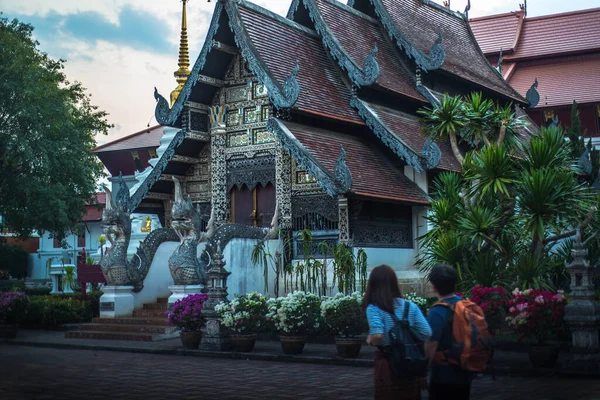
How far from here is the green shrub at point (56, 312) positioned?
1964cm

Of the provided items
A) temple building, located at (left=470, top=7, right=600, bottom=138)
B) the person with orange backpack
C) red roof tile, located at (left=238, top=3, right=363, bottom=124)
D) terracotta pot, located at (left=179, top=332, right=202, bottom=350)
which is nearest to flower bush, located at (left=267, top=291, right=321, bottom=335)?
terracotta pot, located at (left=179, top=332, right=202, bottom=350)

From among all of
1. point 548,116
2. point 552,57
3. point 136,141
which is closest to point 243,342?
point 548,116

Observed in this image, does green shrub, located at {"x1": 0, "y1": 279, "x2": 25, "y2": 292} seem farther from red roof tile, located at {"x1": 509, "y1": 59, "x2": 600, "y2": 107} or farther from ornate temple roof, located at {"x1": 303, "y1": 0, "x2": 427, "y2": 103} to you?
red roof tile, located at {"x1": 509, "y1": 59, "x2": 600, "y2": 107}

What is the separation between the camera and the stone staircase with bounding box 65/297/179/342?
16422 mm

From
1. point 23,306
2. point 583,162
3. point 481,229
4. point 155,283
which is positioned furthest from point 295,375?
point 583,162

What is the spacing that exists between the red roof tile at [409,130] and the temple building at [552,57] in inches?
457

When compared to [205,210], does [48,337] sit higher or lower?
lower

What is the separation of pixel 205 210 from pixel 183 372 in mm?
9599

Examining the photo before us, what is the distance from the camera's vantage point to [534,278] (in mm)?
13461

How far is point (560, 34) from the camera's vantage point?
34.6m

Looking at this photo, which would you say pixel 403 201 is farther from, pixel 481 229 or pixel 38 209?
pixel 38 209

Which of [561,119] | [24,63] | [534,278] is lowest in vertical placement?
[534,278]

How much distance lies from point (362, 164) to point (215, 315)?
5.66 metres

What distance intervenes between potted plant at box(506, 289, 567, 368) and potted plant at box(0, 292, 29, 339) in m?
11.2
